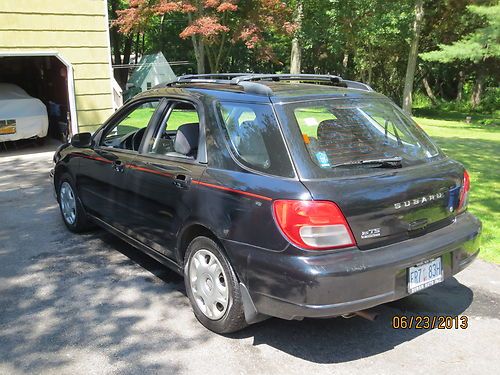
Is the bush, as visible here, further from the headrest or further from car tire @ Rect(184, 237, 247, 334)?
car tire @ Rect(184, 237, 247, 334)

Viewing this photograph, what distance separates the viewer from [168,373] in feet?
9.93

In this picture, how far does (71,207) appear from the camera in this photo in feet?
18.3

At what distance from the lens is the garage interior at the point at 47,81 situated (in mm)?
11885

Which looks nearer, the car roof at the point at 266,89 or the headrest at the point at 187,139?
the car roof at the point at 266,89

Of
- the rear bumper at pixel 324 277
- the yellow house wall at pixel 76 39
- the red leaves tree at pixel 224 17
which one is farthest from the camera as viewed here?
the red leaves tree at pixel 224 17

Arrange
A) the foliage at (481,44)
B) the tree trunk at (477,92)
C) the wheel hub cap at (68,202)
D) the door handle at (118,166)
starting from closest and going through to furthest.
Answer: the door handle at (118,166) → the wheel hub cap at (68,202) → the foliage at (481,44) → the tree trunk at (477,92)

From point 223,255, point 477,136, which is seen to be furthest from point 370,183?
point 477,136

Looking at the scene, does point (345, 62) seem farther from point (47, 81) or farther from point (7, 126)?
point (7, 126)

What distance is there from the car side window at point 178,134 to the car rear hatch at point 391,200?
3.93 feet

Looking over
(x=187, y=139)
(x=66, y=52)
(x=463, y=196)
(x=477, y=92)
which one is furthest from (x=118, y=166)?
Answer: (x=477, y=92)

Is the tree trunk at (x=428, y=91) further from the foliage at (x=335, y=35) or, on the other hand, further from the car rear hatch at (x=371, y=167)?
the car rear hatch at (x=371, y=167)

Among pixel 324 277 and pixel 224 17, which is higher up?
pixel 224 17
